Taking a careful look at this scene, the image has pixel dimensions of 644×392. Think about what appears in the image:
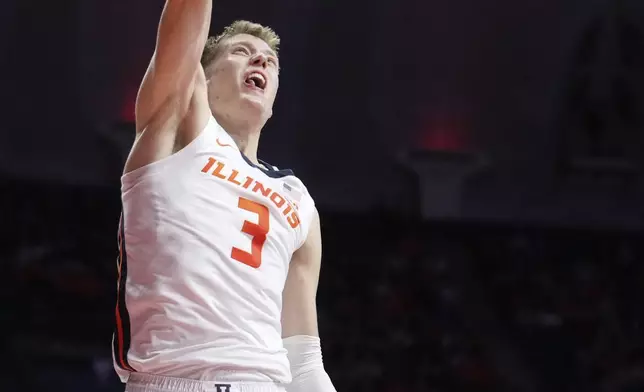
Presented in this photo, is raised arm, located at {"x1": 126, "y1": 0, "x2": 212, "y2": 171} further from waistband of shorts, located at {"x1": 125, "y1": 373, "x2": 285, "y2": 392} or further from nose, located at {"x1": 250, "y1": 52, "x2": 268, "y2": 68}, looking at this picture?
waistband of shorts, located at {"x1": 125, "y1": 373, "x2": 285, "y2": 392}

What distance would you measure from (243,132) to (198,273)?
0.59m

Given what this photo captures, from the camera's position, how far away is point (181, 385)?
6.92 ft

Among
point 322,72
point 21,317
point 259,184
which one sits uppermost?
point 259,184

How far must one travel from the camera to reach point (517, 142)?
907cm

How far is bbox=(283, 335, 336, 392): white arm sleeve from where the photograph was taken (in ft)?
8.25

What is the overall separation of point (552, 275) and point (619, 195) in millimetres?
1574

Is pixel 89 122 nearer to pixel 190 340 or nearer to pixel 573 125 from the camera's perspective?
pixel 573 125

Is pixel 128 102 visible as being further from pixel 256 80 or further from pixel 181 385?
pixel 181 385

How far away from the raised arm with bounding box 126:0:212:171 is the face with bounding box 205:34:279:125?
32cm

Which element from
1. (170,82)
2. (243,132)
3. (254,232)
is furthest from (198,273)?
(243,132)

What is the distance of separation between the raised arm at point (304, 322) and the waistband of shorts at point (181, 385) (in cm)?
36

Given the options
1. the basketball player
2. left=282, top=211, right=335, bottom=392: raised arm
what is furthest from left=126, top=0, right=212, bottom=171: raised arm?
left=282, top=211, right=335, bottom=392: raised arm

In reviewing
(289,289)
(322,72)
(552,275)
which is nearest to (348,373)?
(552,275)

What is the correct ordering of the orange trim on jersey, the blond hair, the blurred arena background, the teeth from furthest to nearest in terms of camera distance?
the blurred arena background < the blond hair < the teeth < the orange trim on jersey
